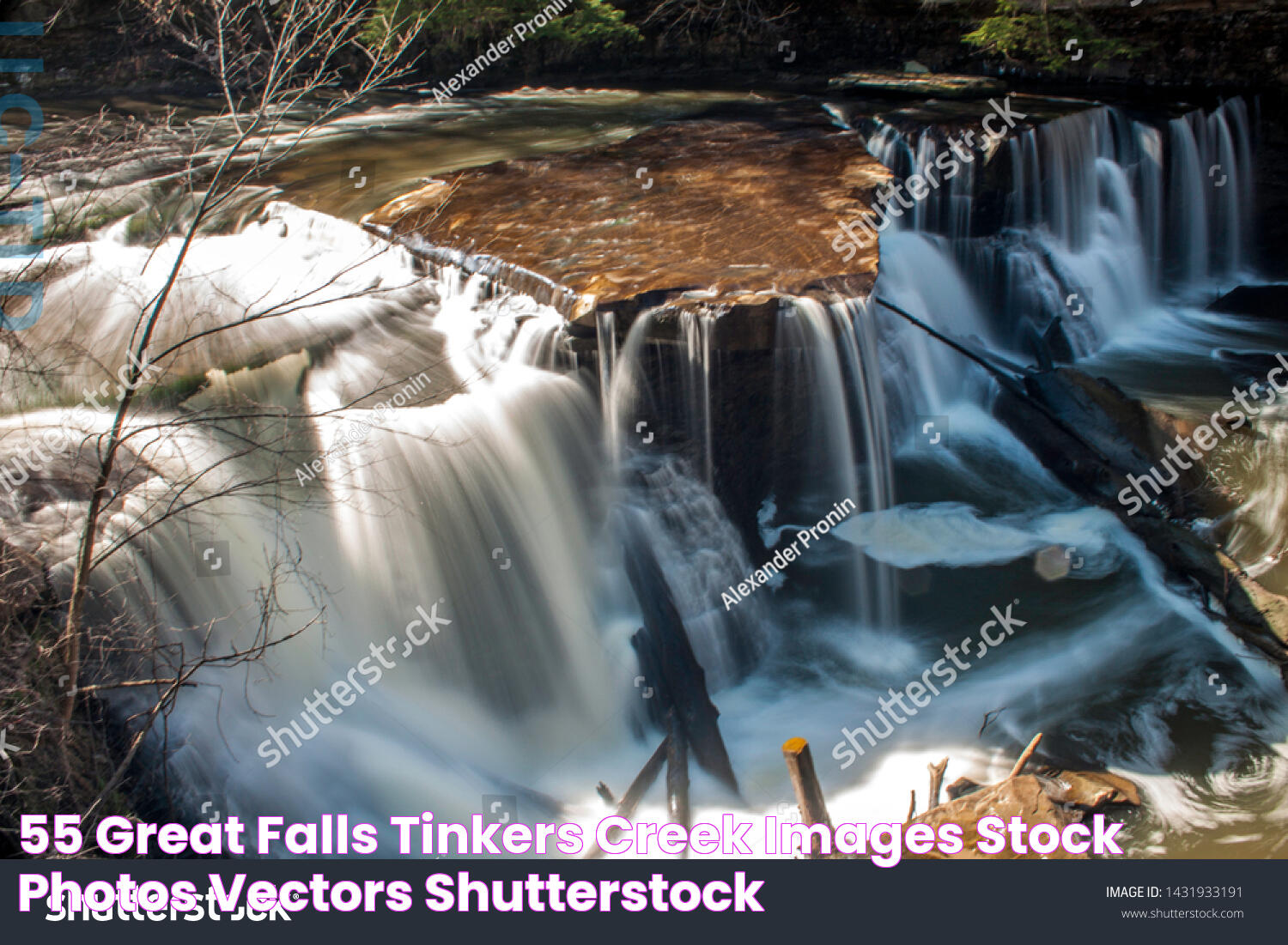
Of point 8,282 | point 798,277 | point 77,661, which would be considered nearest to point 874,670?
point 798,277

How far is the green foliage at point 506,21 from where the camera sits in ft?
50.0

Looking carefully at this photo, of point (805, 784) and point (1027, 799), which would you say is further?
point (1027, 799)

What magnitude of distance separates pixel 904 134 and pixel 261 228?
23.2 ft

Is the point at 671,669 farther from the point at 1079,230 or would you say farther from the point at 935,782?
the point at 1079,230

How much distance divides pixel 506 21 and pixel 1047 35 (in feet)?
26.8

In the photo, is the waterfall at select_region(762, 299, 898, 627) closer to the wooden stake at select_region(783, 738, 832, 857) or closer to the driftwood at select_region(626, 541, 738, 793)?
the driftwood at select_region(626, 541, 738, 793)

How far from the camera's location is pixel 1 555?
493 centimetres

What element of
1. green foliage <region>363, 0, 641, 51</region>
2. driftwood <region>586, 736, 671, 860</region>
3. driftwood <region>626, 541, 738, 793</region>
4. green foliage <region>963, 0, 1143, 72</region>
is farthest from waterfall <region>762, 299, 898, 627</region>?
green foliage <region>363, 0, 641, 51</region>

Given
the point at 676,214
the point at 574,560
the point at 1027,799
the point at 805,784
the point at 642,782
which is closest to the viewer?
the point at 805,784

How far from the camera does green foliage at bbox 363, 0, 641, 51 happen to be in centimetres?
1524

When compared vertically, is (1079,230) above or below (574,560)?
above

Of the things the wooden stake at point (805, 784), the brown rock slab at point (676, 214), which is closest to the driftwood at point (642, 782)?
the wooden stake at point (805, 784)

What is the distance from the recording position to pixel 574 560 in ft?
23.8

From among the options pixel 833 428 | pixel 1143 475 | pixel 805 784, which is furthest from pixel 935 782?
pixel 1143 475
